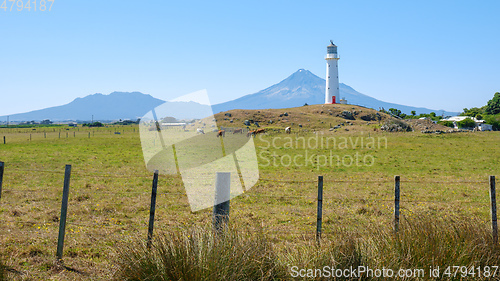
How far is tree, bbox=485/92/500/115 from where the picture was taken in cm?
9450

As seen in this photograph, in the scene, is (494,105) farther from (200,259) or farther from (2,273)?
(2,273)

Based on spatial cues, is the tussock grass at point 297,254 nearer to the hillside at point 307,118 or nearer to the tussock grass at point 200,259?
the tussock grass at point 200,259

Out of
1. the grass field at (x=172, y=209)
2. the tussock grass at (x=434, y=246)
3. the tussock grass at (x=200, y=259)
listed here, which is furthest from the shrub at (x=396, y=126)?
the tussock grass at (x=200, y=259)

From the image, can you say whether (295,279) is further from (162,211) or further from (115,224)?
(162,211)

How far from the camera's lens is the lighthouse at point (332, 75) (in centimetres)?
11656

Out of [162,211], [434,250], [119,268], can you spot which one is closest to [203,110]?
[119,268]

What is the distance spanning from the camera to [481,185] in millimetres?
16469

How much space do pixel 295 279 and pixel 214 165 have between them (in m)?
18.5

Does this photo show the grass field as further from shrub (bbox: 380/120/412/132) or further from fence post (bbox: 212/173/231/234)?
shrub (bbox: 380/120/412/132)

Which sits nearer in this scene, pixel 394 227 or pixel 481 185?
pixel 394 227

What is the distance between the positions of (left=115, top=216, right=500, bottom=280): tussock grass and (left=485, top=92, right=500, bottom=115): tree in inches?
4187

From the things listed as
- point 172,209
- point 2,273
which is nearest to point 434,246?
point 2,273

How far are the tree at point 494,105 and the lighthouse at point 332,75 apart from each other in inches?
1584

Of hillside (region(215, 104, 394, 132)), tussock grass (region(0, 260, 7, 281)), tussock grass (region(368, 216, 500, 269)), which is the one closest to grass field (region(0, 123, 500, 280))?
tussock grass (region(0, 260, 7, 281))
